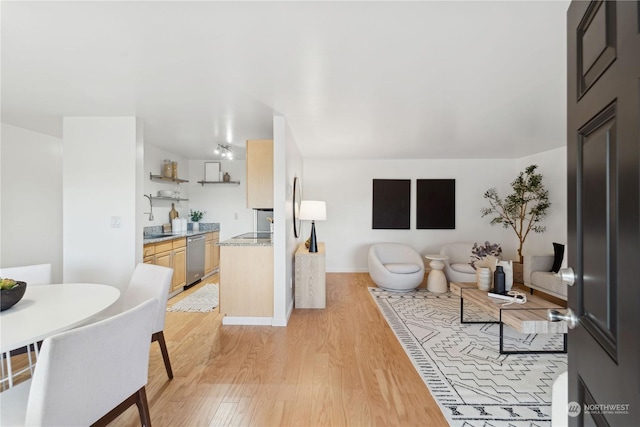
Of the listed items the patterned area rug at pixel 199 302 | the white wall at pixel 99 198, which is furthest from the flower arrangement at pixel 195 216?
the white wall at pixel 99 198

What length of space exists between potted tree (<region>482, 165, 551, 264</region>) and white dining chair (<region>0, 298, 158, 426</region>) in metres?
5.60

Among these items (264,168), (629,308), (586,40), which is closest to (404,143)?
(264,168)

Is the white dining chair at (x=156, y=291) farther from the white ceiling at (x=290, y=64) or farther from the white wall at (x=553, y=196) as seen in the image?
the white wall at (x=553, y=196)

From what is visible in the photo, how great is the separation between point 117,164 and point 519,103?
4250 millimetres

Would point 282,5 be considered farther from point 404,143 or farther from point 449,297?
point 449,297

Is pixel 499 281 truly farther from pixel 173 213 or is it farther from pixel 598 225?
pixel 173 213

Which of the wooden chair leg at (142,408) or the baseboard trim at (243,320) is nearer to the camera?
the wooden chair leg at (142,408)

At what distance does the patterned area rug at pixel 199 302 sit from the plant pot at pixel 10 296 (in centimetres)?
218

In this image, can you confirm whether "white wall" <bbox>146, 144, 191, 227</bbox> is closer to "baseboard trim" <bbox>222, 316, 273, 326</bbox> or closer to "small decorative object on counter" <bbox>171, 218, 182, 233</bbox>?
"small decorative object on counter" <bbox>171, 218, 182, 233</bbox>

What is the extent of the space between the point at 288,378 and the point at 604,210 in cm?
213

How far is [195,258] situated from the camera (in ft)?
15.6

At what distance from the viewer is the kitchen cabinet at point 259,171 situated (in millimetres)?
3312

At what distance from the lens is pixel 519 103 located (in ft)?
8.89

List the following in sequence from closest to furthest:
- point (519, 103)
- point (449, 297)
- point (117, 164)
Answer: point (519, 103) < point (117, 164) < point (449, 297)
